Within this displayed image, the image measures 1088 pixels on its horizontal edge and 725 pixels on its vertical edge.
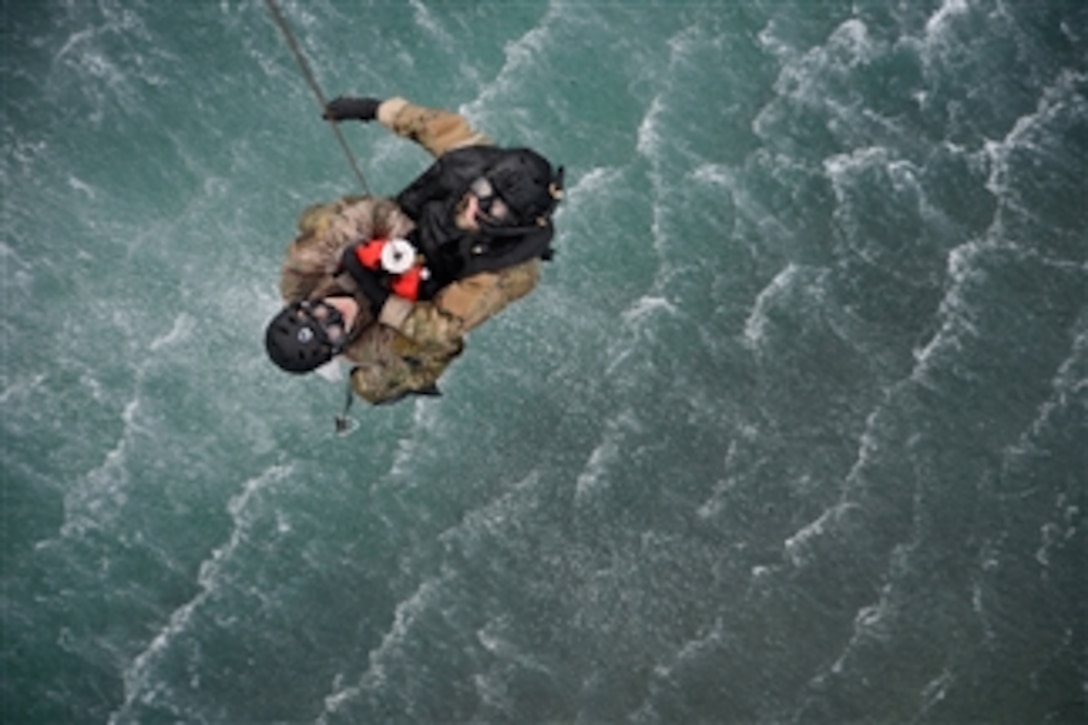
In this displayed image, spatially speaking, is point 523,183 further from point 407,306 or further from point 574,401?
point 574,401

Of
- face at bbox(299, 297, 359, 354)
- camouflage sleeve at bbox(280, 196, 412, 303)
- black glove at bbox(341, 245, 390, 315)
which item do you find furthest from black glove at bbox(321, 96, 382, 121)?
face at bbox(299, 297, 359, 354)

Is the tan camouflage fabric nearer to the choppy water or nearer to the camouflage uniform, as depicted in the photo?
the camouflage uniform

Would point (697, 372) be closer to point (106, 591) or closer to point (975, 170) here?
point (975, 170)

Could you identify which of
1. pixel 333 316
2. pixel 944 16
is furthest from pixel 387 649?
pixel 944 16

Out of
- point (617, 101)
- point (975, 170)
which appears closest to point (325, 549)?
point (617, 101)

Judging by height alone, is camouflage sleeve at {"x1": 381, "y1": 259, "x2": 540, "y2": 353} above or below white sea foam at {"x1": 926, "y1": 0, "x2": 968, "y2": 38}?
below
